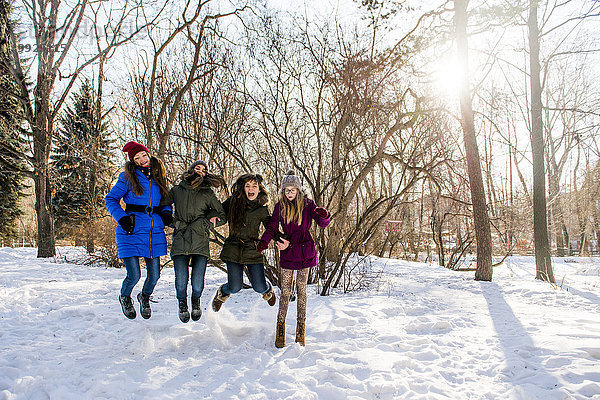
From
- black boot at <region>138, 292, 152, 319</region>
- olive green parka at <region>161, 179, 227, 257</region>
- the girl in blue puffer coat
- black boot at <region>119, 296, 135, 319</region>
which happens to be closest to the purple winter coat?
olive green parka at <region>161, 179, 227, 257</region>

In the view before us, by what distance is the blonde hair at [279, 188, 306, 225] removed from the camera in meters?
3.42

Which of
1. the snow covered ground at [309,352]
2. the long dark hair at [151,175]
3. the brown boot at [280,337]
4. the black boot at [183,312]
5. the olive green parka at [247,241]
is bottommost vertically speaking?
the snow covered ground at [309,352]

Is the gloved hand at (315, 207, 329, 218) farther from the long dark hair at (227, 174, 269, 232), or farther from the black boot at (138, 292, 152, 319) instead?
the black boot at (138, 292, 152, 319)

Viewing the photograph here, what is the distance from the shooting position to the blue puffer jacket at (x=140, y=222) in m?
3.36

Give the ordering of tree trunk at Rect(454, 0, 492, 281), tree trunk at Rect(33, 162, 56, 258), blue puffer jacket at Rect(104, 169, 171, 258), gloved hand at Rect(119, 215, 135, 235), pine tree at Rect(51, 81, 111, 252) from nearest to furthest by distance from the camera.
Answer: gloved hand at Rect(119, 215, 135, 235)
blue puffer jacket at Rect(104, 169, 171, 258)
tree trunk at Rect(454, 0, 492, 281)
pine tree at Rect(51, 81, 111, 252)
tree trunk at Rect(33, 162, 56, 258)

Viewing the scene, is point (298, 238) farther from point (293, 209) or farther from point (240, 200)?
point (240, 200)

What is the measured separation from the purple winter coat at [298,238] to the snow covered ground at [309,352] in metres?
0.81

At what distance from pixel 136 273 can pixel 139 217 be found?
22.1 inches

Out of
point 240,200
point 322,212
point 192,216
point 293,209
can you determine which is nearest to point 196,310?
point 192,216

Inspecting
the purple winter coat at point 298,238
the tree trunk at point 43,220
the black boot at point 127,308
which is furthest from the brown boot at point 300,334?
the tree trunk at point 43,220

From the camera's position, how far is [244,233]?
3703 millimetres

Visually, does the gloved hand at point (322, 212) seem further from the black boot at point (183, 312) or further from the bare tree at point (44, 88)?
the bare tree at point (44, 88)

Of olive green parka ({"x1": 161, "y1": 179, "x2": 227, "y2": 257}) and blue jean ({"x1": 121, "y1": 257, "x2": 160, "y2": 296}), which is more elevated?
olive green parka ({"x1": 161, "y1": 179, "x2": 227, "y2": 257})

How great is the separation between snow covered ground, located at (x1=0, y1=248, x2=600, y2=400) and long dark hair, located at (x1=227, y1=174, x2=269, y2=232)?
3.52 feet
